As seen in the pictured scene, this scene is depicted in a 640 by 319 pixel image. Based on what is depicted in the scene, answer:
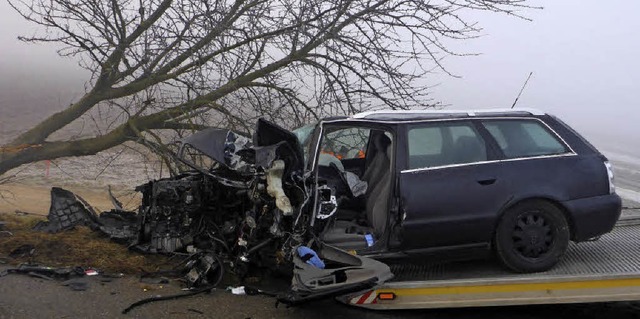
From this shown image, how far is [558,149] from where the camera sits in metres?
5.09

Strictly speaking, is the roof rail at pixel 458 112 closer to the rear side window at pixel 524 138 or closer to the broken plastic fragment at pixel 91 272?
the rear side window at pixel 524 138

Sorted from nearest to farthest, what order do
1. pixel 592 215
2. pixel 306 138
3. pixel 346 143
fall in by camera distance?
pixel 592 215 < pixel 306 138 < pixel 346 143

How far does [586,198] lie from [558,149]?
48 cm

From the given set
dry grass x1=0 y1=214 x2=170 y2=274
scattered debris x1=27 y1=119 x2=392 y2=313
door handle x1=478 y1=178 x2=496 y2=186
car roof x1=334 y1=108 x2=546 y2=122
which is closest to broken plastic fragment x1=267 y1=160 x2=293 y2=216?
scattered debris x1=27 y1=119 x2=392 y2=313

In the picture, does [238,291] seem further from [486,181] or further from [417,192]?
[486,181]

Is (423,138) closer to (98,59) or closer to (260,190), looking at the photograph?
(260,190)

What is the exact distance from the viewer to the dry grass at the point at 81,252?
19.0ft

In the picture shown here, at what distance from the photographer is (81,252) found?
5.98 meters

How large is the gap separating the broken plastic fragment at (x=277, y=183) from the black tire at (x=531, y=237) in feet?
5.82

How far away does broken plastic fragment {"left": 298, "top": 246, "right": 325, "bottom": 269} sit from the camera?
4562mm

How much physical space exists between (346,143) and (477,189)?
1.70m

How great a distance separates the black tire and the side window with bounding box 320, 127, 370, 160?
156 cm

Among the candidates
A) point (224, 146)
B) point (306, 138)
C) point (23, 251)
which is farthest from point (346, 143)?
point (23, 251)

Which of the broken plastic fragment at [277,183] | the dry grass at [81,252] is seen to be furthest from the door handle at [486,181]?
the dry grass at [81,252]
